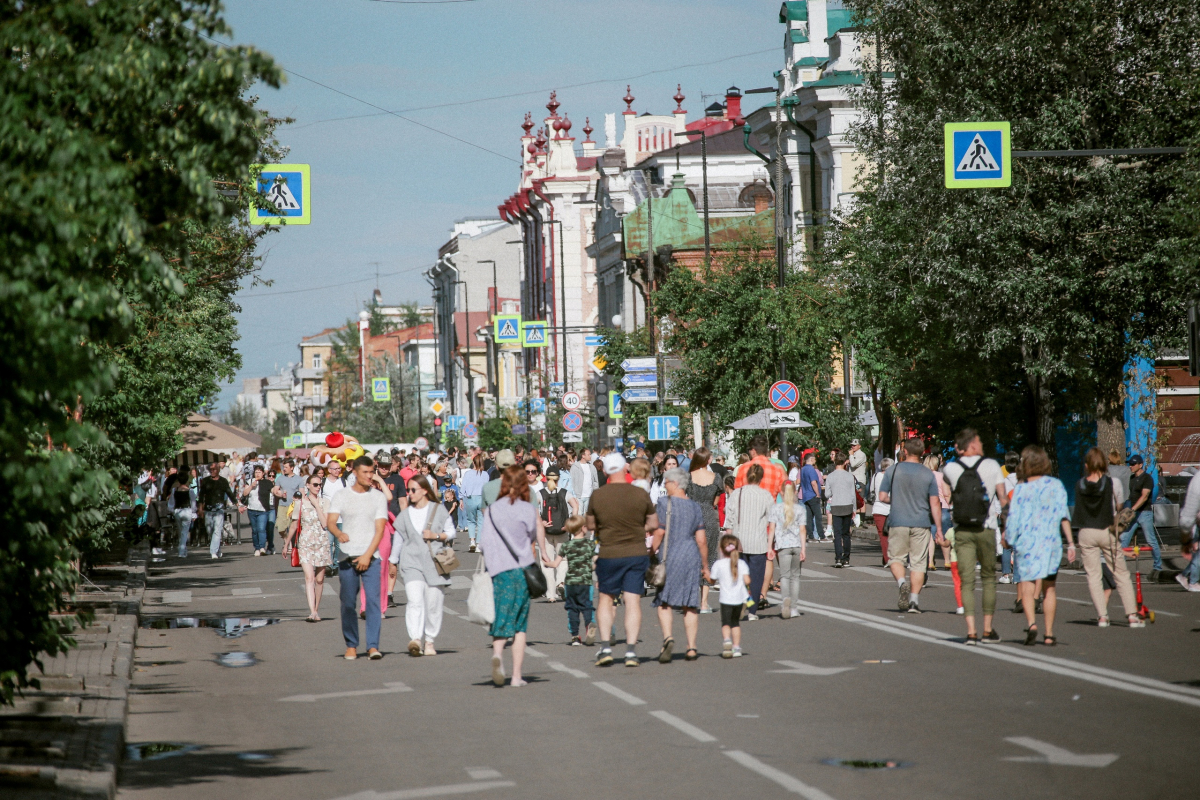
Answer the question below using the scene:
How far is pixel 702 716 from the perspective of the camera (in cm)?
1088

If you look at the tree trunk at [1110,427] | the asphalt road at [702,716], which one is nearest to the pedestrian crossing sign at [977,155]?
the asphalt road at [702,716]

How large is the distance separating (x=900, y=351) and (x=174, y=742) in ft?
71.7

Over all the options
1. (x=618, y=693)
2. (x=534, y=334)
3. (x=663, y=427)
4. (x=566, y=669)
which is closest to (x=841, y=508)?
(x=566, y=669)

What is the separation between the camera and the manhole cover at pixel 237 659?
1520 cm

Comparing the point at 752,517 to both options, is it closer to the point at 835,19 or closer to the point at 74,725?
the point at 74,725

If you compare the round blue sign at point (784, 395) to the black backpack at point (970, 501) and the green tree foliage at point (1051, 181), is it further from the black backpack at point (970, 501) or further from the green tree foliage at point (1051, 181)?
the black backpack at point (970, 501)

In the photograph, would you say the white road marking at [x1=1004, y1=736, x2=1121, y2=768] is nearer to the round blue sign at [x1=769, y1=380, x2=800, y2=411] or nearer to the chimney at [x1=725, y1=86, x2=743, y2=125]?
the round blue sign at [x1=769, y1=380, x2=800, y2=411]

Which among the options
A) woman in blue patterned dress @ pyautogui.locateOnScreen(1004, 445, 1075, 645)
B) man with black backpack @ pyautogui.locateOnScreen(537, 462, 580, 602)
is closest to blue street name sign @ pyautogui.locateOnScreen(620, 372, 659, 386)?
man with black backpack @ pyautogui.locateOnScreen(537, 462, 580, 602)

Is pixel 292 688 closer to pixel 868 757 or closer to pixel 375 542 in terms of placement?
pixel 375 542

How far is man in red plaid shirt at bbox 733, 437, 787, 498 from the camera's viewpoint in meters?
17.9

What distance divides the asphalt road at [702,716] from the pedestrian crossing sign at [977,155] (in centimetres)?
508

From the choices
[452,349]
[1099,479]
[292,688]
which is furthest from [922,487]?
[452,349]

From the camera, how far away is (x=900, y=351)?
30734 mm

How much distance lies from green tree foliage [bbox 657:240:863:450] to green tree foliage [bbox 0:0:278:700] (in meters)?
29.4
